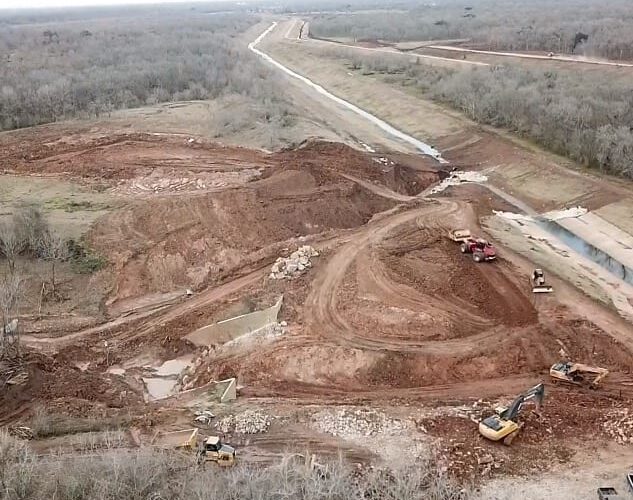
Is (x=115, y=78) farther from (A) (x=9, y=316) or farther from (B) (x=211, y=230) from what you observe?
(A) (x=9, y=316)

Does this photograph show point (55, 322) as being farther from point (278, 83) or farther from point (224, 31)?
point (224, 31)

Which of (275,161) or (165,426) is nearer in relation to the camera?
(165,426)

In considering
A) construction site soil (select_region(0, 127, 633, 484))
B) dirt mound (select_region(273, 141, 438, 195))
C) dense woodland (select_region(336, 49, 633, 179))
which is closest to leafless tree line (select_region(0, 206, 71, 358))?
construction site soil (select_region(0, 127, 633, 484))

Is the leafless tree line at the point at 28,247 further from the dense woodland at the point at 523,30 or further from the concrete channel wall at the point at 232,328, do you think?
the dense woodland at the point at 523,30

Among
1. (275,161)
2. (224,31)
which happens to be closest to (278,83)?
(275,161)

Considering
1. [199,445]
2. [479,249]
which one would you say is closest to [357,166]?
[479,249]

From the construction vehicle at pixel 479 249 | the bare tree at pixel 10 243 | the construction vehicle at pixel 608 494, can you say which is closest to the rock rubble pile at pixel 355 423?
the construction vehicle at pixel 608 494

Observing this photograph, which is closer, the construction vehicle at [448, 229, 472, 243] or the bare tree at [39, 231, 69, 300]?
the bare tree at [39, 231, 69, 300]

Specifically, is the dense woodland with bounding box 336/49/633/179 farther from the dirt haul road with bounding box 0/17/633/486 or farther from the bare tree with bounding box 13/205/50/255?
the bare tree with bounding box 13/205/50/255
